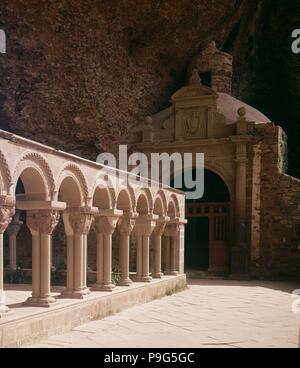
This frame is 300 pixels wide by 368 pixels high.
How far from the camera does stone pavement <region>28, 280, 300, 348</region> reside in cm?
691

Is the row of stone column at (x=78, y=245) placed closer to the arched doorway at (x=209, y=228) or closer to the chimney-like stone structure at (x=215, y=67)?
the arched doorway at (x=209, y=228)

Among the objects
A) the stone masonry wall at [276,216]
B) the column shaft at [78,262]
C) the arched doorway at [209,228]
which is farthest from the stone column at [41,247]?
the stone masonry wall at [276,216]

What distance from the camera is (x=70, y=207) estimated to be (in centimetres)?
870

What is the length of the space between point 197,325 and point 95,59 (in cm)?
1174

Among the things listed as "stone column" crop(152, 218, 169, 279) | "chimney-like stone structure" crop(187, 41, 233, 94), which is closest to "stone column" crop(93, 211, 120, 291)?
"stone column" crop(152, 218, 169, 279)

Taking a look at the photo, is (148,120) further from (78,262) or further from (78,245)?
(78,262)

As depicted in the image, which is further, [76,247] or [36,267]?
[76,247]

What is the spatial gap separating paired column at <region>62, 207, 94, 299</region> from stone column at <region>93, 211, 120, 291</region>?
0.98 metres

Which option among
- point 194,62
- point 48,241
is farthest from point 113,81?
point 48,241

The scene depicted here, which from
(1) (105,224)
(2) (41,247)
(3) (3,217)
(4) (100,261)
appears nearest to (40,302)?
(2) (41,247)

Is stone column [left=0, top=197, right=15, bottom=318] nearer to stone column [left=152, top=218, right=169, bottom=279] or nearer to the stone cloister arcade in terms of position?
the stone cloister arcade

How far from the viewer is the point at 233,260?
16.4 meters

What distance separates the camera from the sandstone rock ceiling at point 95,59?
16.4 meters

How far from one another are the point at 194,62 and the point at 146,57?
2.08m
